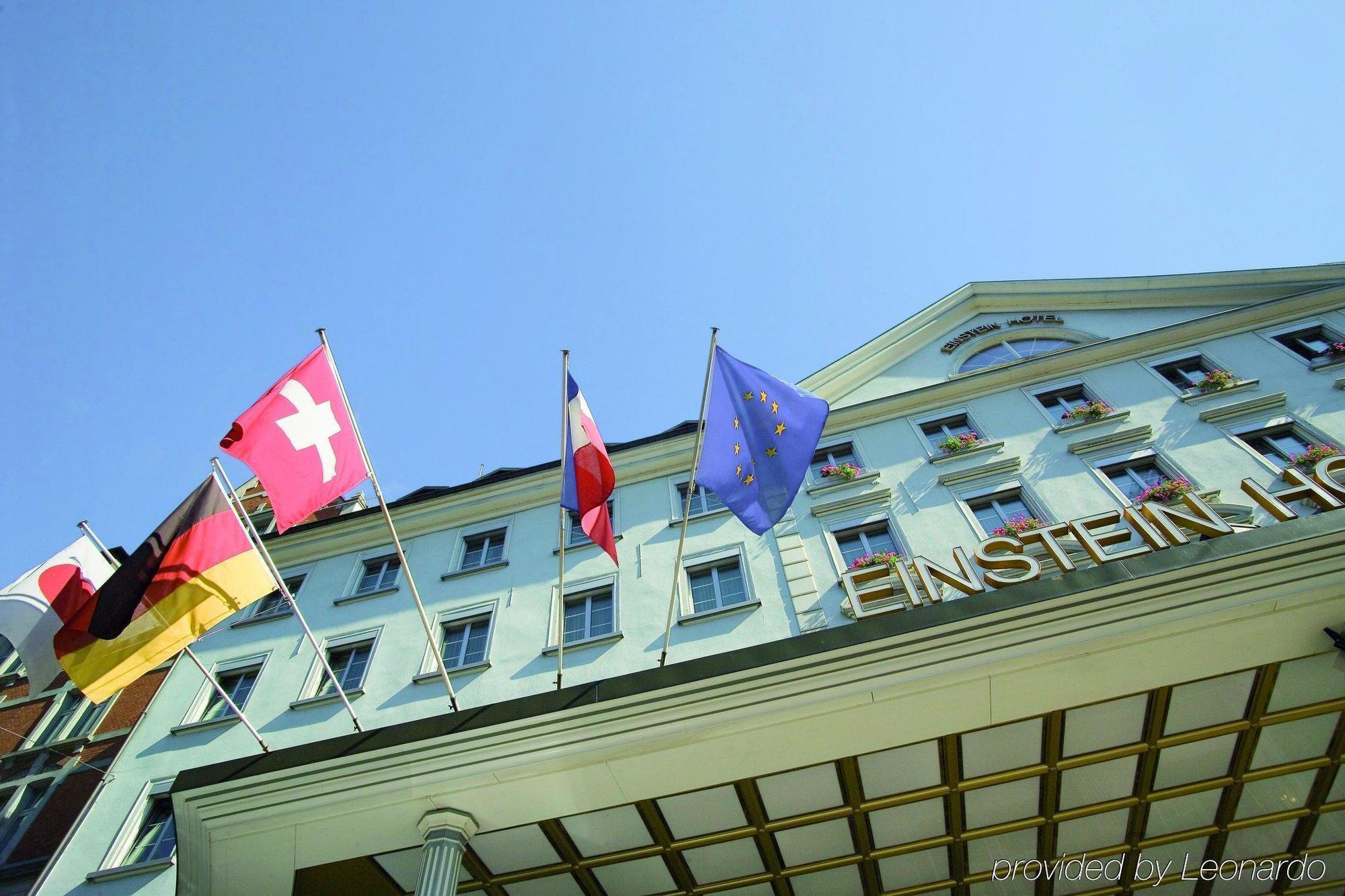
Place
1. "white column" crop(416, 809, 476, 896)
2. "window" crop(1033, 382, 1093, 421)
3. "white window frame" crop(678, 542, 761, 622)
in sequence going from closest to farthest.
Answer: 1. "white column" crop(416, 809, 476, 896)
2. "white window frame" crop(678, 542, 761, 622)
3. "window" crop(1033, 382, 1093, 421)

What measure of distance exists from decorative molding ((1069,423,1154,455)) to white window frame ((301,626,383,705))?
662 inches

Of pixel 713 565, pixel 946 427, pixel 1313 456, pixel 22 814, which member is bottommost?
pixel 22 814

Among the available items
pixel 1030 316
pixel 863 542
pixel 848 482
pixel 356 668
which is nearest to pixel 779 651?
pixel 863 542

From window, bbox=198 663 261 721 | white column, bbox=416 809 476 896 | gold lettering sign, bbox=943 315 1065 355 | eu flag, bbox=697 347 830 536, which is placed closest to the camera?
white column, bbox=416 809 476 896

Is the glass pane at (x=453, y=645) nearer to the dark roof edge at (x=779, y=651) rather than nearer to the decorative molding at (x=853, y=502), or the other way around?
the dark roof edge at (x=779, y=651)

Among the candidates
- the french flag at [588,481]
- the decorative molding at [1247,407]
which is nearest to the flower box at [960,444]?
the decorative molding at [1247,407]

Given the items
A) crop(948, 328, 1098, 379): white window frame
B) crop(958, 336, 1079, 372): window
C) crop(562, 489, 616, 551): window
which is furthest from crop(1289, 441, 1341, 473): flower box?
crop(562, 489, 616, 551): window

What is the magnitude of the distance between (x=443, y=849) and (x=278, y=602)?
12227 mm

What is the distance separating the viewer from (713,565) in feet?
60.3

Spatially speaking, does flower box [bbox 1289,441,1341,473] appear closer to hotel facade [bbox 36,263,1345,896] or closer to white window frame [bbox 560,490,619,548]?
hotel facade [bbox 36,263,1345,896]

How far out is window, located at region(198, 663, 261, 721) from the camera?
18.1m

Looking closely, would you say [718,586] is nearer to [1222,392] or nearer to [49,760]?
[1222,392]

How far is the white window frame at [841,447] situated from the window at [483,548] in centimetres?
825

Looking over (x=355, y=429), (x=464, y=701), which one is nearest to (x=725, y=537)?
(x=464, y=701)
